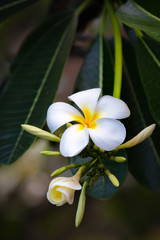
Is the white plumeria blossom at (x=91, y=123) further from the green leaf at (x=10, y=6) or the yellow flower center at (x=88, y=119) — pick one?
the green leaf at (x=10, y=6)

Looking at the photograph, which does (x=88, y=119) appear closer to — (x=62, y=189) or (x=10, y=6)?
(x=62, y=189)

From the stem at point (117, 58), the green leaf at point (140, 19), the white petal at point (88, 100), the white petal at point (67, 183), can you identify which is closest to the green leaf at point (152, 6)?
the green leaf at point (140, 19)

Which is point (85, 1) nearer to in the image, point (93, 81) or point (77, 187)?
point (93, 81)

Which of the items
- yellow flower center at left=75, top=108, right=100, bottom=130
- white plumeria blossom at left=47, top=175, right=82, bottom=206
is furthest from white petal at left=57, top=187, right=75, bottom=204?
yellow flower center at left=75, top=108, right=100, bottom=130

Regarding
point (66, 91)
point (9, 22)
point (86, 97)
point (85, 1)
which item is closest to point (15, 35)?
point (9, 22)

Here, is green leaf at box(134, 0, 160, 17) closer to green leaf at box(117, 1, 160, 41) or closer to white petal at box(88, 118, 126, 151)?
green leaf at box(117, 1, 160, 41)
